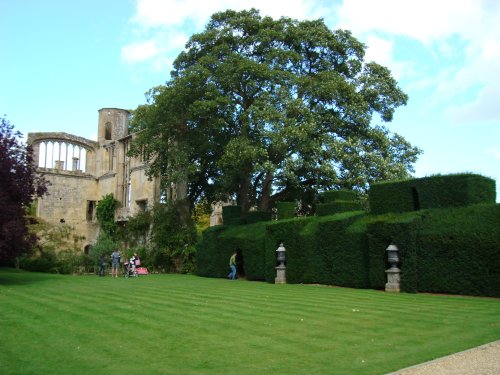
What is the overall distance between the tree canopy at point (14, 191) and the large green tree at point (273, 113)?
8.72m

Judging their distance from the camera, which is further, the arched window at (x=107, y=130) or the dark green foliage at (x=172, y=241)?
the arched window at (x=107, y=130)

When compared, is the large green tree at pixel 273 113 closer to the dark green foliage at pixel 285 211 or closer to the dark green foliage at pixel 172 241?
the dark green foliage at pixel 285 211

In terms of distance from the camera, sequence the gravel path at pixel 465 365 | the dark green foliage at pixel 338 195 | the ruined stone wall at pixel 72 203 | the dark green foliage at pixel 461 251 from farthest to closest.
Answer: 1. the ruined stone wall at pixel 72 203
2. the dark green foliage at pixel 338 195
3. the dark green foliage at pixel 461 251
4. the gravel path at pixel 465 365

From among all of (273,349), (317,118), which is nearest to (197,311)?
(273,349)

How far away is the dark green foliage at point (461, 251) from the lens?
1550 cm

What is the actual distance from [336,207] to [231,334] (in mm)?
13952

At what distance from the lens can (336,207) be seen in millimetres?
21906

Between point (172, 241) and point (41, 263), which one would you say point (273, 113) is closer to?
point (172, 241)

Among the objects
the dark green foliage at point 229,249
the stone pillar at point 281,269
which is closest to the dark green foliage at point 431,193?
the stone pillar at point 281,269

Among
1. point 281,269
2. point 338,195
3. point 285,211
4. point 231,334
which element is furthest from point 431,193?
point 231,334

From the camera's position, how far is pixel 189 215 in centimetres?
3431

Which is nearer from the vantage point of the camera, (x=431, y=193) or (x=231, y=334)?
(x=231, y=334)

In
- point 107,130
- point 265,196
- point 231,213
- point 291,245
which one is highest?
point 107,130

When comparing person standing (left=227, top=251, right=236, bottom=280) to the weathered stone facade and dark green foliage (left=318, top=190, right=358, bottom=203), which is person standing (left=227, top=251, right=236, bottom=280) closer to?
dark green foliage (left=318, top=190, right=358, bottom=203)
